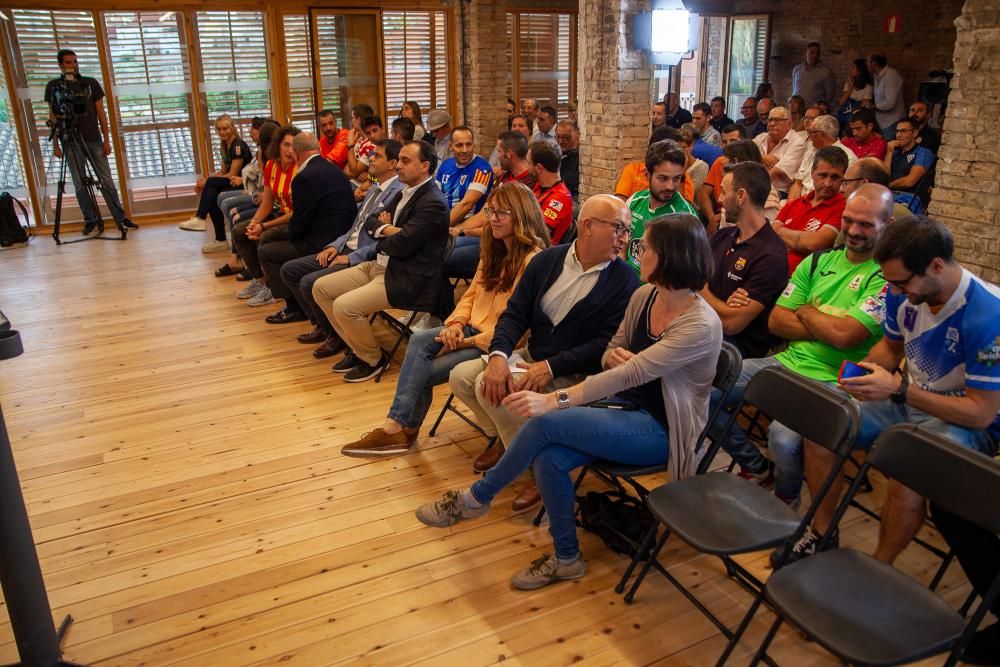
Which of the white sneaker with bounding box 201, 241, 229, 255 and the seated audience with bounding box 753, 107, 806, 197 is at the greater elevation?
the seated audience with bounding box 753, 107, 806, 197

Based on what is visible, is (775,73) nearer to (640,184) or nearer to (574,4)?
(574,4)

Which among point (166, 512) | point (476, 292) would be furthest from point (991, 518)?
point (166, 512)

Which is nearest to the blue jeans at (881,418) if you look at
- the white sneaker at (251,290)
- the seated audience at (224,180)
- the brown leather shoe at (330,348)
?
the brown leather shoe at (330,348)

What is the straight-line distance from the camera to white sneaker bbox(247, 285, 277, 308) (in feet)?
20.5

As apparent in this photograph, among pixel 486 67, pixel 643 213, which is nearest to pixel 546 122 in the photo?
pixel 486 67

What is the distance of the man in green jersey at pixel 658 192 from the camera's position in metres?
4.12

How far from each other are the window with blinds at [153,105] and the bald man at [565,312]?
7917 millimetres

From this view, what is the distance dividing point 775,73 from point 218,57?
796 cm

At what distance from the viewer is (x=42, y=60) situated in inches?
350

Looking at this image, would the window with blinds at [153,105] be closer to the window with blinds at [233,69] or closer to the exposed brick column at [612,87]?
the window with blinds at [233,69]

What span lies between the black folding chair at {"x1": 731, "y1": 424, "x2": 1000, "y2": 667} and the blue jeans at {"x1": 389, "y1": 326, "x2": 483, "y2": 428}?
1.87 m

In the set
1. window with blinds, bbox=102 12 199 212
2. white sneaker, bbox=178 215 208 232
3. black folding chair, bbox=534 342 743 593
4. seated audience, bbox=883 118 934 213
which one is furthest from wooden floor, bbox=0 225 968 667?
window with blinds, bbox=102 12 199 212

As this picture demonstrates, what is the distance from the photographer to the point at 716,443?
8.59 feet

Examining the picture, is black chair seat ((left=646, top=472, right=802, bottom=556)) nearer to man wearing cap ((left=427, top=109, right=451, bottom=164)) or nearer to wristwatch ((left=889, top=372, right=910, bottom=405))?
wristwatch ((left=889, top=372, right=910, bottom=405))
